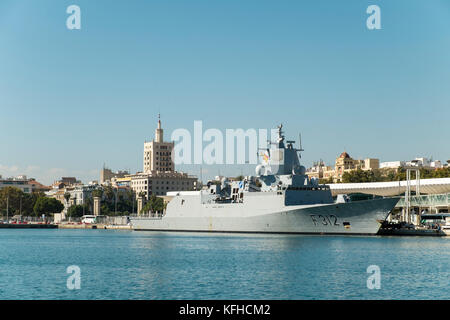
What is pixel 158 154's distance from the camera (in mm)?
190625

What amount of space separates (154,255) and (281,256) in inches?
334

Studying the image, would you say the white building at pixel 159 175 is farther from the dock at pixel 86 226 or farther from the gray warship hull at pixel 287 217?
the gray warship hull at pixel 287 217

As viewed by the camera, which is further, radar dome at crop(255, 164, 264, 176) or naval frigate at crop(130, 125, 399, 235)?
radar dome at crop(255, 164, 264, 176)

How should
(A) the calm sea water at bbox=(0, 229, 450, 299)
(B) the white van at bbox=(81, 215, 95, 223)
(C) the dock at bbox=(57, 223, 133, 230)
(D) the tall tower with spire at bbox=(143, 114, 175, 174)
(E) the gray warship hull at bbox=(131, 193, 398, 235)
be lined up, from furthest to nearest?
1. (D) the tall tower with spire at bbox=(143, 114, 175, 174)
2. (B) the white van at bbox=(81, 215, 95, 223)
3. (C) the dock at bbox=(57, 223, 133, 230)
4. (E) the gray warship hull at bbox=(131, 193, 398, 235)
5. (A) the calm sea water at bbox=(0, 229, 450, 299)

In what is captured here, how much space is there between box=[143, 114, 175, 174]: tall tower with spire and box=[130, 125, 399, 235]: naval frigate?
4367 inches

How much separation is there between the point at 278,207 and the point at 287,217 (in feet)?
6.66

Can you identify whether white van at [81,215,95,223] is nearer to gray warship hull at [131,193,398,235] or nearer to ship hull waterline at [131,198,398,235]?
gray warship hull at [131,193,398,235]

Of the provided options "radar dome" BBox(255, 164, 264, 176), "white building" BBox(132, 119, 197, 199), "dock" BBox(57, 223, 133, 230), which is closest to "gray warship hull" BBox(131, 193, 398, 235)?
"radar dome" BBox(255, 164, 264, 176)

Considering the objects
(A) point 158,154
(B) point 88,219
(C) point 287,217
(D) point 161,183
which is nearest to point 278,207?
(C) point 287,217

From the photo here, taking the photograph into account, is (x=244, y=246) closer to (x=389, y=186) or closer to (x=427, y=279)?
(x=427, y=279)

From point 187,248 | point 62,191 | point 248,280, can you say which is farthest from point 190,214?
point 62,191

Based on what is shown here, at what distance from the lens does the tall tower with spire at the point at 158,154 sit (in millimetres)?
188625

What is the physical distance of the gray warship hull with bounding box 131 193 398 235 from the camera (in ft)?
187

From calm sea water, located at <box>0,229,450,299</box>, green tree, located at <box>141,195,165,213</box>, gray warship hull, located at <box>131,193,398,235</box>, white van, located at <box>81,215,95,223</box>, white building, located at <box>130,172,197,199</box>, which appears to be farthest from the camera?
white building, located at <box>130,172,197,199</box>
